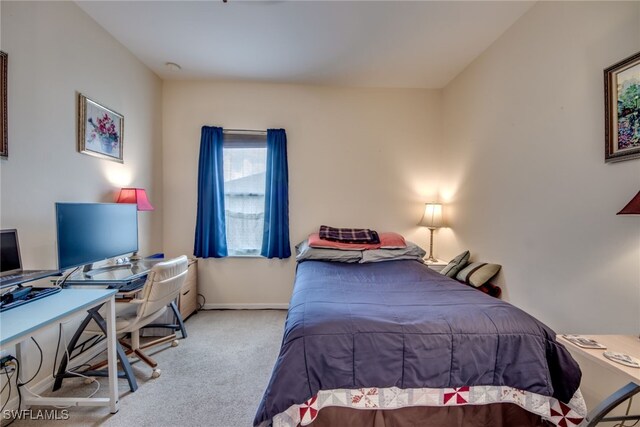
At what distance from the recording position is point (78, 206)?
1.81 metres

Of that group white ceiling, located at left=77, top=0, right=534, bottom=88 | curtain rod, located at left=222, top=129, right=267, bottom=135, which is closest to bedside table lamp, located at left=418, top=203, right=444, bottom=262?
white ceiling, located at left=77, top=0, right=534, bottom=88

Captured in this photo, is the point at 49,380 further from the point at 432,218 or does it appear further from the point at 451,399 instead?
the point at 432,218

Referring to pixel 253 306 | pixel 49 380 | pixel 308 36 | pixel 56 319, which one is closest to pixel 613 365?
pixel 56 319

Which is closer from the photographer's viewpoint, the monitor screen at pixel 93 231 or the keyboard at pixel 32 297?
the keyboard at pixel 32 297

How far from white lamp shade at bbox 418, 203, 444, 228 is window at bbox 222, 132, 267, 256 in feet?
6.61

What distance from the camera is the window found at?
128 inches

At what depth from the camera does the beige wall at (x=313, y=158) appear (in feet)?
10.6

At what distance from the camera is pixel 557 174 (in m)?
1.83

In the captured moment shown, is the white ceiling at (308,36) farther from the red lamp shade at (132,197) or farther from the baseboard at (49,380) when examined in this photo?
the baseboard at (49,380)

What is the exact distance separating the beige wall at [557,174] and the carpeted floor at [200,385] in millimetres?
2163

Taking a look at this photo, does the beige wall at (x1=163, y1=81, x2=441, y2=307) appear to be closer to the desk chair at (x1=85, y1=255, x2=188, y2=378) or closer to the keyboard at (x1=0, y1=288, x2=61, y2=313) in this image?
the desk chair at (x1=85, y1=255, x2=188, y2=378)

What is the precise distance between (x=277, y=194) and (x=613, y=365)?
2.84m

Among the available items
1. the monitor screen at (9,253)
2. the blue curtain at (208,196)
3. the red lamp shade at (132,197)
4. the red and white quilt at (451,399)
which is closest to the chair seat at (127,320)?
the monitor screen at (9,253)

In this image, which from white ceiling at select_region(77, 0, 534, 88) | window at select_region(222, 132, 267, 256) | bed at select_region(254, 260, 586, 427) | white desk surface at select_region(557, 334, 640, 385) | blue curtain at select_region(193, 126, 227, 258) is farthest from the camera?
window at select_region(222, 132, 267, 256)
